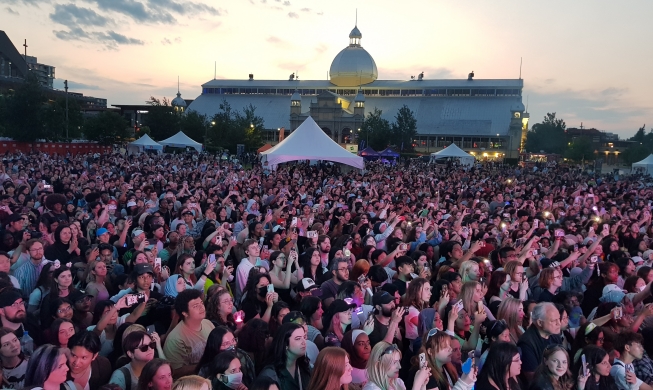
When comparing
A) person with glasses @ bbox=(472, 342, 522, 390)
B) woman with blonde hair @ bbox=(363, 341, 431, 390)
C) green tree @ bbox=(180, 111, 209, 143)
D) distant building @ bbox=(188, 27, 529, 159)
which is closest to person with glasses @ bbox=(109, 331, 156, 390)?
woman with blonde hair @ bbox=(363, 341, 431, 390)

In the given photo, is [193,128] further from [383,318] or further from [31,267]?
[383,318]

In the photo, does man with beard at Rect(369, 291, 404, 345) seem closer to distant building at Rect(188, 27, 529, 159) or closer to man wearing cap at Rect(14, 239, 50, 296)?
man wearing cap at Rect(14, 239, 50, 296)

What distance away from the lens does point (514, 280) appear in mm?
6164

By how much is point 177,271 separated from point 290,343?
260cm

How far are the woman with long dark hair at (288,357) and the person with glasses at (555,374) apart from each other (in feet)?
6.10

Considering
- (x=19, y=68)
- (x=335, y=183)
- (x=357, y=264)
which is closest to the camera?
(x=357, y=264)

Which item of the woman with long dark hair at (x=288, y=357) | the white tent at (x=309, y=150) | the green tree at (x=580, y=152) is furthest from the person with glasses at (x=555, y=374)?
the green tree at (x=580, y=152)

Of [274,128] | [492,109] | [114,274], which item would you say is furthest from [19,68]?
[114,274]

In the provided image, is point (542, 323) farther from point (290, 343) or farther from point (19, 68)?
point (19, 68)

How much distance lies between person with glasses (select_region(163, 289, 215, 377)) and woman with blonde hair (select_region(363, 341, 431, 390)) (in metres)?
1.53

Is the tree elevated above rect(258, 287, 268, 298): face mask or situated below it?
above

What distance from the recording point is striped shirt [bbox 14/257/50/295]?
227 inches

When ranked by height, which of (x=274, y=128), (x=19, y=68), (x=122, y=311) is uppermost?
(x=19, y=68)

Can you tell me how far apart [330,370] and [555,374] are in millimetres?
1862
